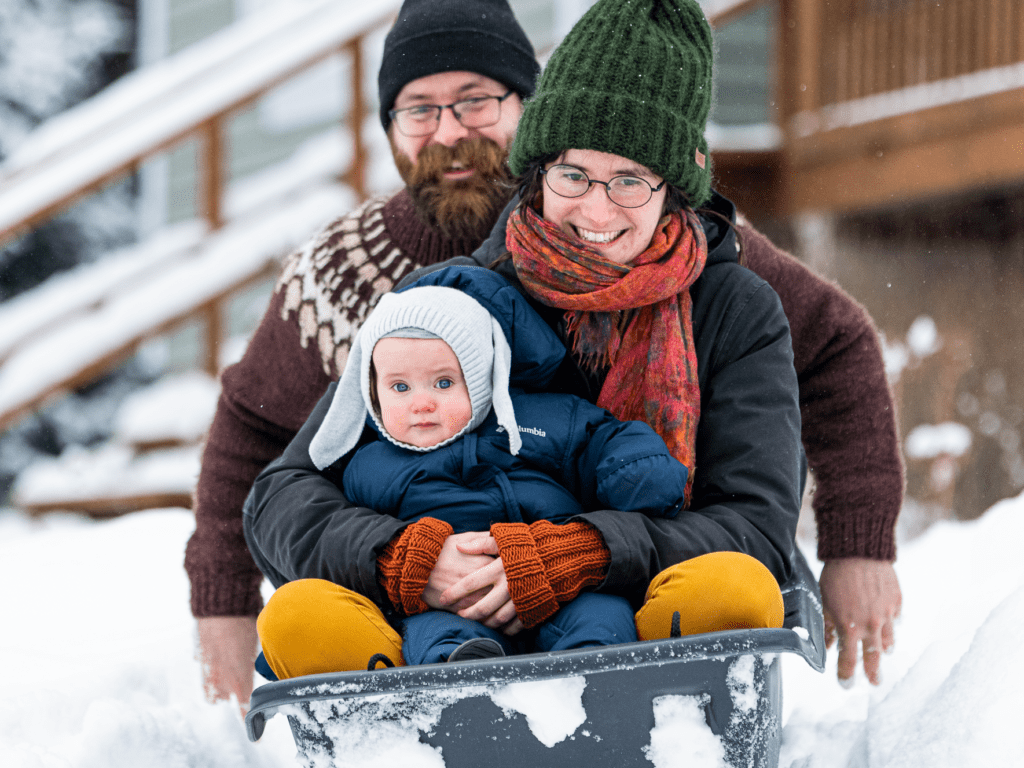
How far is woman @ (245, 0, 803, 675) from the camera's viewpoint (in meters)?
1.66

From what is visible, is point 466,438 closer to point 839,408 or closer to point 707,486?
point 707,486

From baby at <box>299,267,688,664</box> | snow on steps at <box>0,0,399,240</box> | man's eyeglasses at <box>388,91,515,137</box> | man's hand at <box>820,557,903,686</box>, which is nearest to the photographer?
baby at <box>299,267,688,664</box>

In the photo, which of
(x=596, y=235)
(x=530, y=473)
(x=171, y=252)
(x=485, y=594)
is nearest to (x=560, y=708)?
(x=485, y=594)

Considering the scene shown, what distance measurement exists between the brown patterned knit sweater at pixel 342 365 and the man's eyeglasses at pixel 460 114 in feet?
0.69

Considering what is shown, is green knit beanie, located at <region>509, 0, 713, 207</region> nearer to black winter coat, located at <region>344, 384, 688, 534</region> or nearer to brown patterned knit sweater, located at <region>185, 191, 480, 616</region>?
black winter coat, located at <region>344, 384, 688, 534</region>

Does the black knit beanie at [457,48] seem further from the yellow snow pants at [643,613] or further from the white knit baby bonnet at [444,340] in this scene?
the yellow snow pants at [643,613]

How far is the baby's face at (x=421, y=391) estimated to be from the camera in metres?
1.81

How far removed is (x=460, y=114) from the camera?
2.74 m

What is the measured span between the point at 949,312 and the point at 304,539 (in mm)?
5259

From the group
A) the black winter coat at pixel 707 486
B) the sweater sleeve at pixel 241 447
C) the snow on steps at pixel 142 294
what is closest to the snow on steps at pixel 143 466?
the snow on steps at pixel 142 294

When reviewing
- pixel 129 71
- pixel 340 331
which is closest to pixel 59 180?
pixel 340 331

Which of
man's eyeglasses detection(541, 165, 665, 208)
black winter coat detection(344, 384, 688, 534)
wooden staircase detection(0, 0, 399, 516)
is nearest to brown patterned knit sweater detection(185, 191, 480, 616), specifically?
man's eyeglasses detection(541, 165, 665, 208)

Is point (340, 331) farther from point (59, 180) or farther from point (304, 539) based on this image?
point (59, 180)

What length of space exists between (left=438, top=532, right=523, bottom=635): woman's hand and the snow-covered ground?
0.83 feet
